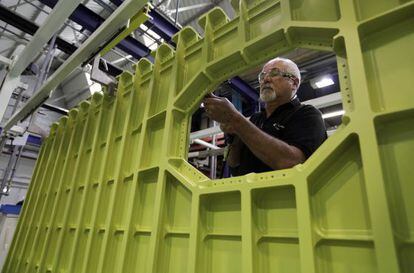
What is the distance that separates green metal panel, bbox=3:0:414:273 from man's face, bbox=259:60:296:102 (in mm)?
308

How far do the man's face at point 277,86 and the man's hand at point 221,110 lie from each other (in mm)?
363

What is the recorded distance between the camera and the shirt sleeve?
1272 mm

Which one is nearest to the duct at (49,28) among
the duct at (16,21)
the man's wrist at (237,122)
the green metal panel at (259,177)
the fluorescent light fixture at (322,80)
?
the green metal panel at (259,177)

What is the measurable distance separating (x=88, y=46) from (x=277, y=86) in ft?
4.96

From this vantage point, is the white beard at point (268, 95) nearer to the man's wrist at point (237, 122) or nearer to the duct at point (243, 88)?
the man's wrist at point (237, 122)

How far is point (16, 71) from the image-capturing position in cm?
292

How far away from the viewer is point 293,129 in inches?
54.1

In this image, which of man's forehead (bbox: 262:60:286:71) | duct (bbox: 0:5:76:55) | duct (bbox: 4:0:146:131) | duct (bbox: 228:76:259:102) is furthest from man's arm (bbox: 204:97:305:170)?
duct (bbox: 0:5:76:55)

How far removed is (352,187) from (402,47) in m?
0.54

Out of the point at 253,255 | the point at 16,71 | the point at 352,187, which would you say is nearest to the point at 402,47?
the point at 352,187

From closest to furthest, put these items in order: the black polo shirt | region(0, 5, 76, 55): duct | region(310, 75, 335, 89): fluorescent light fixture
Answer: the black polo shirt → region(0, 5, 76, 55): duct → region(310, 75, 335, 89): fluorescent light fixture

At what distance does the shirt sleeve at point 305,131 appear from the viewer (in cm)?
127

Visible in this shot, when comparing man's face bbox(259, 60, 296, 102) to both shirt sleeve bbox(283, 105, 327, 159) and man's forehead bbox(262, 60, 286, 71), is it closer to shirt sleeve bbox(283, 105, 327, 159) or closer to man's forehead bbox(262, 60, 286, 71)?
man's forehead bbox(262, 60, 286, 71)

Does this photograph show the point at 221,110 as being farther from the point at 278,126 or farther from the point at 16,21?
the point at 16,21
